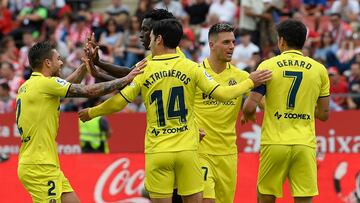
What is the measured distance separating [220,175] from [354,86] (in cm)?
808

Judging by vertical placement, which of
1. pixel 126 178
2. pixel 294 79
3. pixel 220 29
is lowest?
pixel 126 178

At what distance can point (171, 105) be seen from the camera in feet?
37.3

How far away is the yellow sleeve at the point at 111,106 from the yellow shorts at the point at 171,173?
638 millimetres

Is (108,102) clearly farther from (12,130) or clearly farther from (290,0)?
(290,0)

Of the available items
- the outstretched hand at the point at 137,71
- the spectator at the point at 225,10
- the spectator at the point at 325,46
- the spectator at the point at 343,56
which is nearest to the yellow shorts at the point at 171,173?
the outstretched hand at the point at 137,71

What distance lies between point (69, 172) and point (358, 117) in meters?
5.66

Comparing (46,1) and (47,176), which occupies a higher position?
(46,1)

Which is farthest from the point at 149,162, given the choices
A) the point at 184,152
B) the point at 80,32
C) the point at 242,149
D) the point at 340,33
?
the point at 80,32

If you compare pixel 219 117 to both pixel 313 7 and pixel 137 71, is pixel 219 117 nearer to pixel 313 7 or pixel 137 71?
pixel 137 71

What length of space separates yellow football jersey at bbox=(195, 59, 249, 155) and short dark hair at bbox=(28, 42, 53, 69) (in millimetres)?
1892

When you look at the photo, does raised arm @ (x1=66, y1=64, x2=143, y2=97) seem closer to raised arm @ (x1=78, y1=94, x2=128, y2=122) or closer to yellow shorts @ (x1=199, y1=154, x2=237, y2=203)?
raised arm @ (x1=78, y1=94, x2=128, y2=122)

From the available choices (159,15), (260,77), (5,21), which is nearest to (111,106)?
(159,15)

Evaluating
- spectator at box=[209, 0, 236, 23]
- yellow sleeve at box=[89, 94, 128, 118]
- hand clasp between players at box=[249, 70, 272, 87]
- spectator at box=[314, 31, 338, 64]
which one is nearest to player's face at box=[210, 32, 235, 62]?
hand clasp between players at box=[249, 70, 272, 87]

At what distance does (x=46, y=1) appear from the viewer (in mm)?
25969
